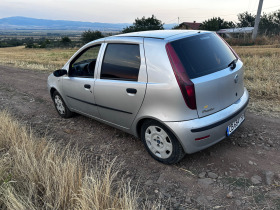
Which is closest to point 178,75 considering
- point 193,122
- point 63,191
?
point 193,122

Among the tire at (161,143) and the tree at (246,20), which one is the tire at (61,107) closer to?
the tire at (161,143)

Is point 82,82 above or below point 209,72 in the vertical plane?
below

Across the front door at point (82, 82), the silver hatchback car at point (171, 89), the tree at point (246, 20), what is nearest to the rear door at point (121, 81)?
the silver hatchback car at point (171, 89)

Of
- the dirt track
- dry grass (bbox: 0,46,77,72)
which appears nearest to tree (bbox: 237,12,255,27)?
dry grass (bbox: 0,46,77,72)

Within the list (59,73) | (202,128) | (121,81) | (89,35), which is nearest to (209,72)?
(202,128)

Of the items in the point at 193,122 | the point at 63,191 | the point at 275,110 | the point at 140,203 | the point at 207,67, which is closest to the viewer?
the point at 63,191

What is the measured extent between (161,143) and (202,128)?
62cm

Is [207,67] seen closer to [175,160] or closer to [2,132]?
[175,160]

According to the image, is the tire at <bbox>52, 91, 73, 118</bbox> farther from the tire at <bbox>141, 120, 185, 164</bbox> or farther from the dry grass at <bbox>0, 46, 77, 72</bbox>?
the dry grass at <bbox>0, 46, 77, 72</bbox>

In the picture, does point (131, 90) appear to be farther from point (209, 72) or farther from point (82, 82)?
point (82, 82)

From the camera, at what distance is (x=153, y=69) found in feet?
9.93

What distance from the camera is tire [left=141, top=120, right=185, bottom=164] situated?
3021 millimetres

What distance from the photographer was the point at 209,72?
9.76ft

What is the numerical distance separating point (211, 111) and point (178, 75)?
0.60 m
